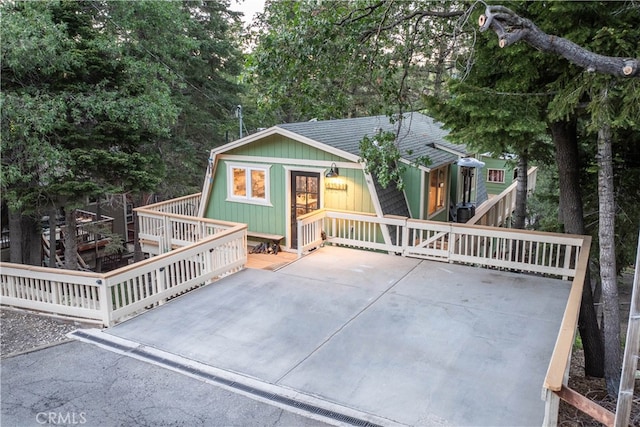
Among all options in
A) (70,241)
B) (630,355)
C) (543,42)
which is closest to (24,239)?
(70,241)

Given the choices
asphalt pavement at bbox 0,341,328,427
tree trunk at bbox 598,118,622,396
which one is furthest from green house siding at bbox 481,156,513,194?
asphalt pavement at bbox 0,341,328,427

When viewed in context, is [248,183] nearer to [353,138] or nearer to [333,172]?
[333,172]

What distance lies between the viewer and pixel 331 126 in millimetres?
12289

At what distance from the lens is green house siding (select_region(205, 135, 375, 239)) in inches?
395

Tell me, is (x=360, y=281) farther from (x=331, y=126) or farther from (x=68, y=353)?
(x=331, y=126)

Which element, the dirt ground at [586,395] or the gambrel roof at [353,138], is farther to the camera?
the gambrel roof at [353,138]

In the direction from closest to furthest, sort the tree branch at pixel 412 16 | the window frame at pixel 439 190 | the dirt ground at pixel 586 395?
the dirt ground at pixel 586 395 → the tree branch at pixel 412 16 → the window frame at pixel 439 190

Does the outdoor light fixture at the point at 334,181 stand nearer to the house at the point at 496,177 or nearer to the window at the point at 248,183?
the window at the point at 248,183

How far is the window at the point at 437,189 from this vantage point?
11.4 meters

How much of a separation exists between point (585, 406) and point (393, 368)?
1877 mm

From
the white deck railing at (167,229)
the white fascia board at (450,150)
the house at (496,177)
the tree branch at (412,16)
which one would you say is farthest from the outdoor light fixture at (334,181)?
the house at (496,177)

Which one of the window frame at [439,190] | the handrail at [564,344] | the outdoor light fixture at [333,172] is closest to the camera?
the handrail at [564,344]

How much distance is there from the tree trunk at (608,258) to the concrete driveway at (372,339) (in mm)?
657

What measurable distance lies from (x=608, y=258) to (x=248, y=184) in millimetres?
7596
